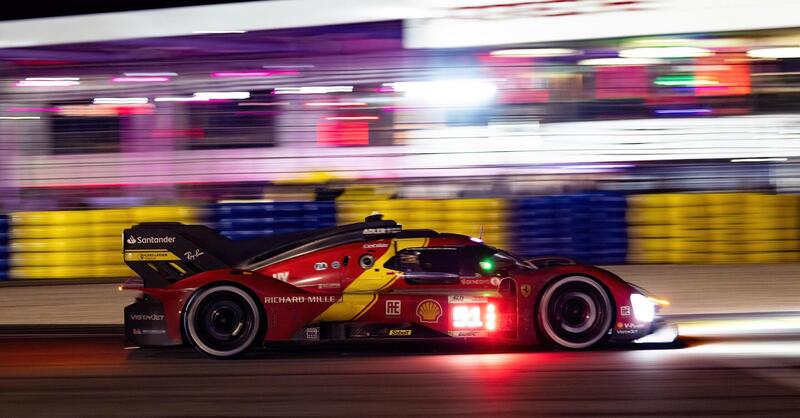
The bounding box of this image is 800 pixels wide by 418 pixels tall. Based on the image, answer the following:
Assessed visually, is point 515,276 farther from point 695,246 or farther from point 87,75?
point 87,75

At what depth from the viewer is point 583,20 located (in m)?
16.5

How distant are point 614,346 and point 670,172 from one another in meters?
8.11

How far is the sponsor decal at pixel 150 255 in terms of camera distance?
7.96m

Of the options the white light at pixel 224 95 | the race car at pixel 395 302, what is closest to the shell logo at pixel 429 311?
the race car at pixel 395 302

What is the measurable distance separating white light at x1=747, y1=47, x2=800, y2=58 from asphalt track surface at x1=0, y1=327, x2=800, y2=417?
29.7 feet

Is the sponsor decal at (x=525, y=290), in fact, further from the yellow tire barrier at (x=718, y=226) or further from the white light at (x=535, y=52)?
the white light at (x=535, y=52)

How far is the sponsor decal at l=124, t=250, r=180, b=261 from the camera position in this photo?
796 cm

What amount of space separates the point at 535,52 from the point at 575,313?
968 centimetres

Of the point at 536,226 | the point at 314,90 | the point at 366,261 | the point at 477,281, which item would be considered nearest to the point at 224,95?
the point at 314,90

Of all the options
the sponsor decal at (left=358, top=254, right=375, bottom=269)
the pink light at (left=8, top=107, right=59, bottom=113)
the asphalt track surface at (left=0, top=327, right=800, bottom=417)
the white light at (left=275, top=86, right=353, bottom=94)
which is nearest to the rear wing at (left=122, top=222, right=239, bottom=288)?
the asphalt track surface at (left=0, top=327, right=800, bottom=417)

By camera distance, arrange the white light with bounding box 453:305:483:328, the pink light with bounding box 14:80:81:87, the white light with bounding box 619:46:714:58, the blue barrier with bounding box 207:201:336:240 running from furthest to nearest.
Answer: the pink light with bounding box 14:80:81:87 → the white light with bounding box 619:46:714:58 → the blue barrier with bounding box 207:201:336:240 → the white light with bounding box 453:305:483:328

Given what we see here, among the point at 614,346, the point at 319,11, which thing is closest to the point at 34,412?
the point at 614,346

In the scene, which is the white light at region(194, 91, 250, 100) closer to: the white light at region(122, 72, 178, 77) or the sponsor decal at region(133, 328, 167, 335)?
the white light at region(122, 72, 178, 77)

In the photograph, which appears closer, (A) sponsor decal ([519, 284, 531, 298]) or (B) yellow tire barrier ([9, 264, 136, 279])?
(A) sponsor decal ([519, 284, 531, 298])
